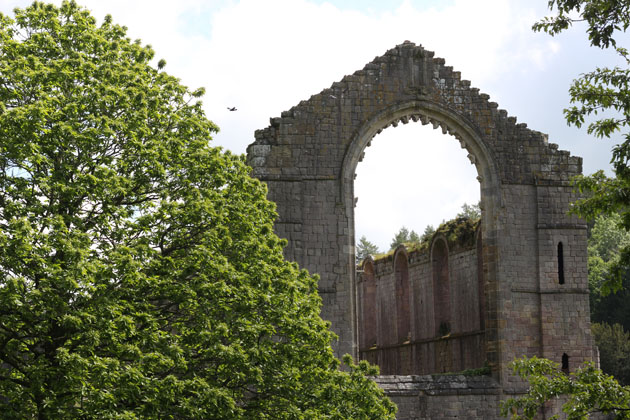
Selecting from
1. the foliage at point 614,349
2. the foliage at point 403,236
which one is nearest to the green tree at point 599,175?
the foliage at point 614,349

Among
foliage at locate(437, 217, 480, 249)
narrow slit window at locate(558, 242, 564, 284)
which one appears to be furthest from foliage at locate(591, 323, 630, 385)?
narrow slit window at locate(558, 242, 564, 284)

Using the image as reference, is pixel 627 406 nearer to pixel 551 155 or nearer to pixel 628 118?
pixel 628 118

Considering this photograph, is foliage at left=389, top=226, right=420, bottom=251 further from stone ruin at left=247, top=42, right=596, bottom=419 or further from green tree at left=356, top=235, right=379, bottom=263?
stone ruin at left=247, top=42, right=596, bottom=419

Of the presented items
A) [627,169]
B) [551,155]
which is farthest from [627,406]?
[551,155]

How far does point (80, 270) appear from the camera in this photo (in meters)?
12.1

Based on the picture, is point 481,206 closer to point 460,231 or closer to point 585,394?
point 460,231

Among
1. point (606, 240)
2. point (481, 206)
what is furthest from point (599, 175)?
point (606, 240)

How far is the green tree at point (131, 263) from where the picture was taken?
1233 centimetres

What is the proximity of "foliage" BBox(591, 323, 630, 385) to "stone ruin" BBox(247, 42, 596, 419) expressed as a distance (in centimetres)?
2016

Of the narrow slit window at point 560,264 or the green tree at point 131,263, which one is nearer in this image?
the green tree at point 131,263

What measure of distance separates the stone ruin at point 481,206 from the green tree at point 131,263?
5.97m

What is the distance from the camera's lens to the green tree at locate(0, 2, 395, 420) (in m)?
12.3

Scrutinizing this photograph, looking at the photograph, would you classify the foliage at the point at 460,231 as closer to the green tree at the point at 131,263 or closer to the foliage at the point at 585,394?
the green tree at the point at 131,263

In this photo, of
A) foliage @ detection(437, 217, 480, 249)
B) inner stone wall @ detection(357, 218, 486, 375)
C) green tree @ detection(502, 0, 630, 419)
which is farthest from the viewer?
foliage @ detection(437, 217, 480, 249)
